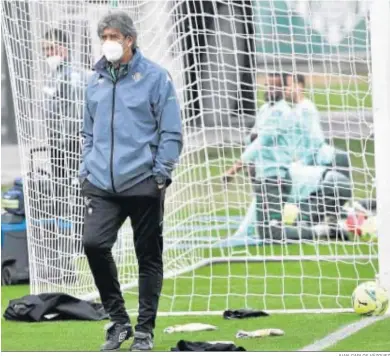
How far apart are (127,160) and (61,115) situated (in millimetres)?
3580

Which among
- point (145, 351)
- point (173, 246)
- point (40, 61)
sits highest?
point (40, 61)

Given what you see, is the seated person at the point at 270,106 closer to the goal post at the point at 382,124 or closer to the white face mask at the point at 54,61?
the white face mask at the point at 54,61

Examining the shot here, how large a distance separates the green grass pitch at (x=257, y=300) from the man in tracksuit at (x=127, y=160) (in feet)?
1.45

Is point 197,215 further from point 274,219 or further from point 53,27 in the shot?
point 53,27

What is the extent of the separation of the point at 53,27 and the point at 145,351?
439 centimetres

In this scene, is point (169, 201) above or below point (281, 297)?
above

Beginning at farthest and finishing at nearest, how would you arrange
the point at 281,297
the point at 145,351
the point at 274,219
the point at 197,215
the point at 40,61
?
the point at 274,219 < the point at 197,215 < the point at 40,61 < the point at 281,297 < the point at 145,351

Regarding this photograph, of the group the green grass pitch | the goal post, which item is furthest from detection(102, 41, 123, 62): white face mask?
the goal post

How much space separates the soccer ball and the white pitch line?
76mm

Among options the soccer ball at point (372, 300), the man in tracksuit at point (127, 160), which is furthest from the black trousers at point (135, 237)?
the soccer ball at point (372, 300)

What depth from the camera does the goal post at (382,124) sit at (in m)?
9.98

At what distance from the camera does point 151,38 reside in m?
12.2

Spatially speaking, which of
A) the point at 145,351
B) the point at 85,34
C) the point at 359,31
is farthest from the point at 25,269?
the point at 145,351

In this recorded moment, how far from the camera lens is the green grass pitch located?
352 inches
